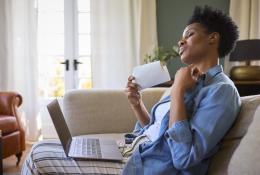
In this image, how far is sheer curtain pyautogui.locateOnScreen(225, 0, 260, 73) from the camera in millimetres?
3550

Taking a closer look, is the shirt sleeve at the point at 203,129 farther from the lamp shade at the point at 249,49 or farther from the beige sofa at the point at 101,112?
the lamp shade at the point at 249,49

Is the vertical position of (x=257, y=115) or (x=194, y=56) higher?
(x=194, y=56)

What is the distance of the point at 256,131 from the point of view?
1083mm

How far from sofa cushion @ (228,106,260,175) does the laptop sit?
46 centimetres

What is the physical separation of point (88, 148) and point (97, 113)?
2.23ft

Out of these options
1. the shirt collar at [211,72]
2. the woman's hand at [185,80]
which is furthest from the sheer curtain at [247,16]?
the woman's hand at [185,80]

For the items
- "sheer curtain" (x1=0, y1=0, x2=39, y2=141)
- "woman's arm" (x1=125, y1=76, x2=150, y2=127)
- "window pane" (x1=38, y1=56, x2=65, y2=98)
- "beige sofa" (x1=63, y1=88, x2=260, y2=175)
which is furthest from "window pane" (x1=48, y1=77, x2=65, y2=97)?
"woman's arm" (x1=125, y1=76, x2=150, y2=127)

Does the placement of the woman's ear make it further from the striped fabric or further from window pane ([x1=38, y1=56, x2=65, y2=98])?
window pane ([x1=38, y1=56, x2=65, y2=98])

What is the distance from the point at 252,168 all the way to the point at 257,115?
0.20m

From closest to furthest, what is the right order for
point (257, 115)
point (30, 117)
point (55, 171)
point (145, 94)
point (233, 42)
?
point (257, 115) < point (55, 171) < point (233, 42) < point (145, 94) < point (30, 117)

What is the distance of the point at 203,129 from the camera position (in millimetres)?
1097

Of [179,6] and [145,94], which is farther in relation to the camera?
[179,6]

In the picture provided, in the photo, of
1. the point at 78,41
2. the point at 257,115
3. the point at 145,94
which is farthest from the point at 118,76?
the point at 257,115

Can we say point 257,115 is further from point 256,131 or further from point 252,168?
point 252,168
